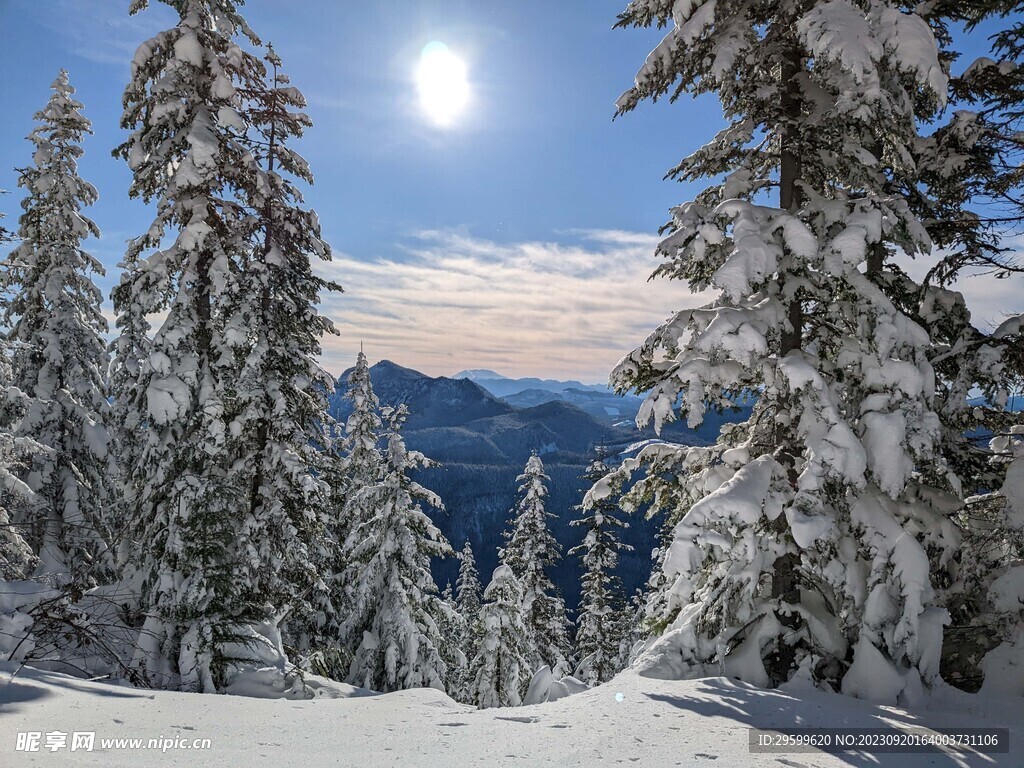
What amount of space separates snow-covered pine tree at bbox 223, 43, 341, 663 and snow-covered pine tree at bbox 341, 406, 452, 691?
4.72 m

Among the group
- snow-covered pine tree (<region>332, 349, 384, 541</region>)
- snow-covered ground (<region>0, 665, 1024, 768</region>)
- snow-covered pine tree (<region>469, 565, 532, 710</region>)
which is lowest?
snow-covered pine tree (<region>469, 565, 532, 710</region>)

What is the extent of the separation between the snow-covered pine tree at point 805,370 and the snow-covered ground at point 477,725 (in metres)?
0.90

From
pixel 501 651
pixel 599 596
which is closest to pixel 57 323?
pixel 501 651

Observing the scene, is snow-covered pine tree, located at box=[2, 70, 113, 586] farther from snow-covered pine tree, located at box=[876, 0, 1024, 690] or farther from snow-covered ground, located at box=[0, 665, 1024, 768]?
snow-covered pine tree, located at box=[876, 0, 1024, 690]

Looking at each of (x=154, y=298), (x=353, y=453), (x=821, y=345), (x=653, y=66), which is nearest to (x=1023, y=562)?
(x=821, y=345)

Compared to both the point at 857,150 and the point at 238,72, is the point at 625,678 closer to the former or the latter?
the point at 857,150

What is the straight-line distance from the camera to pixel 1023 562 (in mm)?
6797

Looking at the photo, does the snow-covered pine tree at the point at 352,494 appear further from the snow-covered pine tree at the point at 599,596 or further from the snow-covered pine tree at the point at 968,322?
the snow-covered pine tree at the point at 968,322

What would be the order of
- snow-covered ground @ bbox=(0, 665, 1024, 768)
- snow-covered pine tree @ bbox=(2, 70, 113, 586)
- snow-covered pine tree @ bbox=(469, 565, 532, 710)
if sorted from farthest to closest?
snow-covered pine tree @ bbox=(469, 565, 532, 710)
snow-covered pine tree @ bbox=(2, 70, 113, 586)
snow-covered ground @ bbox=(0, 665, 1024, 768)

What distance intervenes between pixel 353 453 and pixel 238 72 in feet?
49.6

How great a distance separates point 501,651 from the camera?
22.2 metres

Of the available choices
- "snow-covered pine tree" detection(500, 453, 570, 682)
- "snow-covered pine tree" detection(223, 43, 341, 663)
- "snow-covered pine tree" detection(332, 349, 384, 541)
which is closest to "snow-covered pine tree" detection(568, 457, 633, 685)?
"snow-covered pine tree" detection(500, 453, 570, 682)

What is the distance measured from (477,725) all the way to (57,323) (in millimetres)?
19965

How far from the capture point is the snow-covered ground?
4504mm
